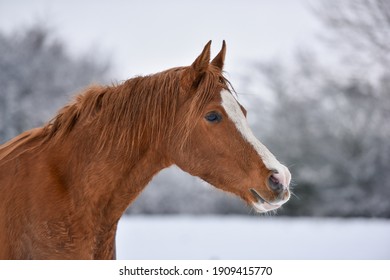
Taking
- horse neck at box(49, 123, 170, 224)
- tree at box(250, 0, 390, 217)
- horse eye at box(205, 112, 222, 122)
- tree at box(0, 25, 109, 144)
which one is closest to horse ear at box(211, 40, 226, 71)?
horse eye at box(205, 112, 222, 122)

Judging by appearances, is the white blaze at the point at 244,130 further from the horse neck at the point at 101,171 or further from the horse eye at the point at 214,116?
the horse neck at the point at 101,171

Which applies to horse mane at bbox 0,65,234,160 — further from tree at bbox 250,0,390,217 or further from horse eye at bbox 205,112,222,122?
tree at bbox 250,0,390,217

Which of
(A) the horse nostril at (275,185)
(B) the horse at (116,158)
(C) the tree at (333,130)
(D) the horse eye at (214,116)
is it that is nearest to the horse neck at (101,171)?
(B) the horse at (116,158)

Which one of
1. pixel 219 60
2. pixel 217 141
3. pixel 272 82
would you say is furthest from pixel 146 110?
pixel 272 82

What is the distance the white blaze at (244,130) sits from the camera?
8.62ft

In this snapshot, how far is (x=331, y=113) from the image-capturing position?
56.2 ft

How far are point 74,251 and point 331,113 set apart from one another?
1540 cm

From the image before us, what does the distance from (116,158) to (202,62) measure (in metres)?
0.68

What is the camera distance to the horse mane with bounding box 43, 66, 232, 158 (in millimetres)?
2787

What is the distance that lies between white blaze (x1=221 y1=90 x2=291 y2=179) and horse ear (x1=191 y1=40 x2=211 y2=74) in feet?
0.55

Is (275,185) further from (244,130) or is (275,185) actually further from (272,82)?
(272,82)

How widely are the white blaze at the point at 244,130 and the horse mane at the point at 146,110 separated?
0.08 m
